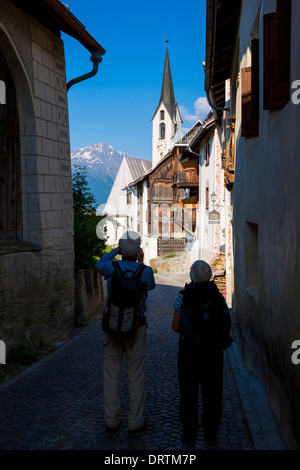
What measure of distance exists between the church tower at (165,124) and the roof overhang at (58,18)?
48.3 metres

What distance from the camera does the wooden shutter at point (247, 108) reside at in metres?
6.38

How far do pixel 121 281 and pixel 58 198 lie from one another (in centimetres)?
437

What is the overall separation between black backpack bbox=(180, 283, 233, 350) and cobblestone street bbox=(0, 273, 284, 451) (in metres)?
0.85

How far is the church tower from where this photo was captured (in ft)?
188

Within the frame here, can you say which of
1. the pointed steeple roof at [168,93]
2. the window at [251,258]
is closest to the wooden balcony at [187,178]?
the window at [251,258]

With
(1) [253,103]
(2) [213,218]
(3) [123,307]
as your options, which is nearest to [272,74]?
(1) [253,103]

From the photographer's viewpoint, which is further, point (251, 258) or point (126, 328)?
point (251, 258)

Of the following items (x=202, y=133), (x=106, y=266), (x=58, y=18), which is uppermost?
(x=202, y=133)

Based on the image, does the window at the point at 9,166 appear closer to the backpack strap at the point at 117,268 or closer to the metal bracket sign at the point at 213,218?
the backpack strap at the point at 117,268

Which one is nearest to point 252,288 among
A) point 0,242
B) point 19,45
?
point 0,242

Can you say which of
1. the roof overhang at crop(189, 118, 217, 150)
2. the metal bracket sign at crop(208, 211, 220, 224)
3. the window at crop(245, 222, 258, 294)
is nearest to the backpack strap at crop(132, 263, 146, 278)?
the window at crop(245, 222, 258, 294)

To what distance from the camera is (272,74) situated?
446 centimetres

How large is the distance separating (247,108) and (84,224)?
5.27 m

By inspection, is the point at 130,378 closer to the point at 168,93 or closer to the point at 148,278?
the point at 148,278
